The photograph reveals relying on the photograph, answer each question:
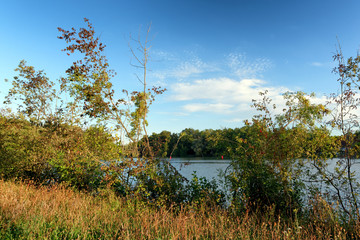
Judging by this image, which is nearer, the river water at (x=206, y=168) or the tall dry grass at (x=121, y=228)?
the tall dry grass at (x=121, y=228)

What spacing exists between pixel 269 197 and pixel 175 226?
3161 mm

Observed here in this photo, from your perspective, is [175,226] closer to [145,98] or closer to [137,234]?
[137,234]

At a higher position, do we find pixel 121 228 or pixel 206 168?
pixel 121 228

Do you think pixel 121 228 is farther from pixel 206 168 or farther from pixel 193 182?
pixel 206 168

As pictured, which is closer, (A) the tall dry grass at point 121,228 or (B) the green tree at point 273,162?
(A) the tall dry grass at point 121,228

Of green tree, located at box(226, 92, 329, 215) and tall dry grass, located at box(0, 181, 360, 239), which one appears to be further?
green tree, located at box(226, 92, 329, 215)

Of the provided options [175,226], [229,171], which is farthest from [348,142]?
[175,226]

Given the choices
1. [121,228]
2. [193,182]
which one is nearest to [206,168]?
[193,182]

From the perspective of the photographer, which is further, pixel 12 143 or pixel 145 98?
pixel 12 143

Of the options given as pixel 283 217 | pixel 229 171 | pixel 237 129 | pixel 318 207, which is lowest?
pixel 283 217

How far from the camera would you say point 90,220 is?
4.90 metres

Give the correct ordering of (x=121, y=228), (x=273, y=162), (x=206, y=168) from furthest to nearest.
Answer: (x=206, y=168), (x=273, y=162), (x=121, y=228)

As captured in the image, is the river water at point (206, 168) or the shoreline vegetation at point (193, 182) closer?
the shoreline vegetation at point (193, 182)

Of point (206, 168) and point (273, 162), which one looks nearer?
point (273, 162)
